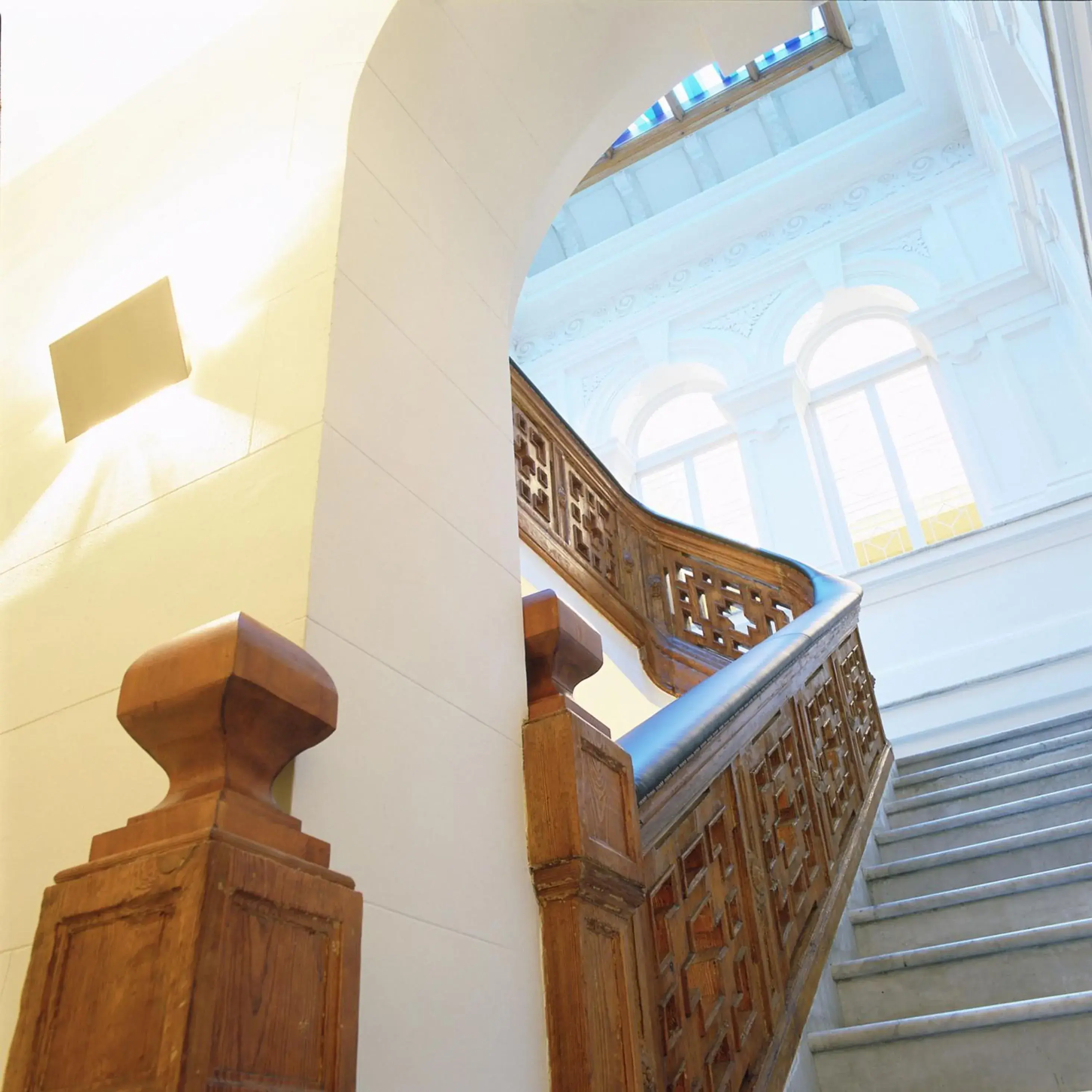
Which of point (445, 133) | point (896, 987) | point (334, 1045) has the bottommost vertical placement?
→ point (334, 1045)

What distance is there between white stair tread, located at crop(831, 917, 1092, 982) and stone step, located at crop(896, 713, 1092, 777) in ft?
7.65

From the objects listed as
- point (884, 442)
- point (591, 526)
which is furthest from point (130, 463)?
point (884, 442)

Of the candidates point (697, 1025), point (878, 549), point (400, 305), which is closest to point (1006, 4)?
point (878, 549)

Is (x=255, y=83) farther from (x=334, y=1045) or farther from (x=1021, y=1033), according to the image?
(x=1021, y=1033)

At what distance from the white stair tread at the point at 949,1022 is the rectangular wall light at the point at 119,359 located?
2.32m

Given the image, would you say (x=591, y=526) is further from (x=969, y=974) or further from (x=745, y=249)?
(x=745, y=249)

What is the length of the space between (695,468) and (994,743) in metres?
5.62

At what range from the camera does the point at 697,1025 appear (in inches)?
86.3

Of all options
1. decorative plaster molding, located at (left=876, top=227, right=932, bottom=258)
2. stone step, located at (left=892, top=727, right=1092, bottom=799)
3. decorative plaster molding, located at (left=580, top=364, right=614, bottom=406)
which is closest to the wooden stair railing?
stone step, located at (left=892, top=727, right=1092, bottom=799)

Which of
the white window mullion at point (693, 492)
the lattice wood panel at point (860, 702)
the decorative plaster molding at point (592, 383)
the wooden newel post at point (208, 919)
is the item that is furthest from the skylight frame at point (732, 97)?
the wooden newel post at point (208, 919)

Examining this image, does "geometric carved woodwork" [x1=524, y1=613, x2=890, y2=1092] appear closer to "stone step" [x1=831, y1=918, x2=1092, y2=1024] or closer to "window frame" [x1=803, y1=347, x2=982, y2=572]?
"stone step" [x1=831, y1=918, x2=1092, y2=1024]

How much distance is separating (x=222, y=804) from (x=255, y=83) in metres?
2.05

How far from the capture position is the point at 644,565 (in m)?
6.41

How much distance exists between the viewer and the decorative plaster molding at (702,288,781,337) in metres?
10.7
